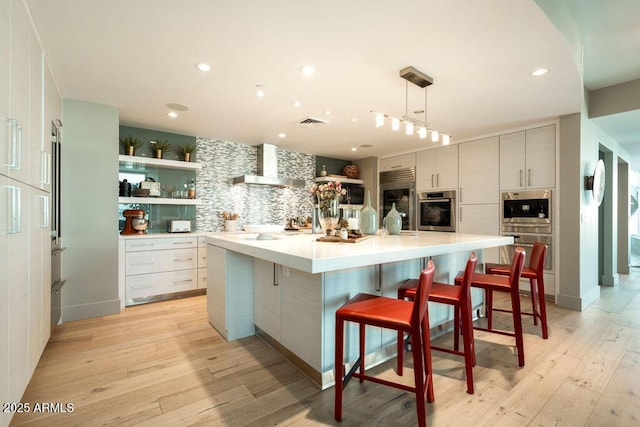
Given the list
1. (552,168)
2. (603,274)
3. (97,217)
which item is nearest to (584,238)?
(552,168)

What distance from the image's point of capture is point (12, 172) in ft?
4.68

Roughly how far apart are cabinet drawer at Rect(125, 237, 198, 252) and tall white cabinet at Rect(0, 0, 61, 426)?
4.36 ft

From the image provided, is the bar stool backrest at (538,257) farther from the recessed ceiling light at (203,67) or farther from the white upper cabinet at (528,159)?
the recessed ceiling light at (203,67)

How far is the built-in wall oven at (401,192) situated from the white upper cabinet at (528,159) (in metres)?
1.53

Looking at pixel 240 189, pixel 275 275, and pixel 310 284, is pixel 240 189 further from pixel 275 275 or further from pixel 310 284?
pixel 310 284

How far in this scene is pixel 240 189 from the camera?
5.04 m

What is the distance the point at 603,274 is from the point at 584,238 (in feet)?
6.36

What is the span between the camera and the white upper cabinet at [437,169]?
476 centimetres

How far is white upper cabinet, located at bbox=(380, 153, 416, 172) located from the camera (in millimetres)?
5439

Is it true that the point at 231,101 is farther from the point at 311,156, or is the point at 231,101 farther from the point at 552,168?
the point at 552,168

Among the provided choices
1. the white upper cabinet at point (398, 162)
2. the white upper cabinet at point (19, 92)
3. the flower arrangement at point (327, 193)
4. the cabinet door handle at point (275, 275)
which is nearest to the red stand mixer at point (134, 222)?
the white upper cabinet at point (19, 92)

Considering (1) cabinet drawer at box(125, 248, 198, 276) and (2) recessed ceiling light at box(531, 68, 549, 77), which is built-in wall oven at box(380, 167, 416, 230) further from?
(1) cabinet drawer at box(125, 248, 198, 276)

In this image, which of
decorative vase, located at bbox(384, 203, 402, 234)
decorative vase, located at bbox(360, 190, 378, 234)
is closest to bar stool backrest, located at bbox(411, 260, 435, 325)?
decorative vase, located at bbox(360, 190, 378, 234)

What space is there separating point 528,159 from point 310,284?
3.68 m
